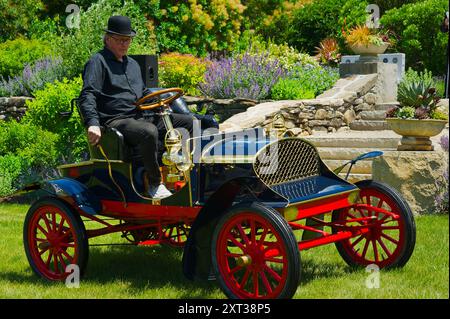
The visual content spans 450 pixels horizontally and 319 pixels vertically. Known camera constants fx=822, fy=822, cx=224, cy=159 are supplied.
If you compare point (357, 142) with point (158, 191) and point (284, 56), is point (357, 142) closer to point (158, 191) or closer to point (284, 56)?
point (284, 56)

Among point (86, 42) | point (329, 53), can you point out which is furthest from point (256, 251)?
point (329, 53)

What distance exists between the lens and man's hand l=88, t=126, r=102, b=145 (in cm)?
560

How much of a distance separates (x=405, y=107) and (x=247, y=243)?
4496 mm

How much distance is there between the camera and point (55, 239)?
5.94 m

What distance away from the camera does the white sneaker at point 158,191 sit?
561 cm

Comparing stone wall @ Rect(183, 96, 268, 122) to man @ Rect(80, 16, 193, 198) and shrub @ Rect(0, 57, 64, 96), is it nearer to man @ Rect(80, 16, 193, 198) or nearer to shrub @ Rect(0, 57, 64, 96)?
shrub @ Rect(0, 57, 64, 96)

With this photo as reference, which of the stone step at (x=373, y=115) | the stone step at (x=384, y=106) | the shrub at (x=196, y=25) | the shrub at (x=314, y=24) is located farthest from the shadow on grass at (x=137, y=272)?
the shrub at (x=314, y=24)

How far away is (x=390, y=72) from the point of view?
13.6 metres

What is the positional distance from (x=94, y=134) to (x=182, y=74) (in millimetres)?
6653

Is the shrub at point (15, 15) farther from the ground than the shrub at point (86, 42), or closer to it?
farther from the ground

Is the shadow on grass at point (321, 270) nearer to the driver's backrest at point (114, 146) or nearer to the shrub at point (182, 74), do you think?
the driver's backrest at point (114, 146)

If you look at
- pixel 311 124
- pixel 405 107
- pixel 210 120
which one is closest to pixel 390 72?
pixel 311 124

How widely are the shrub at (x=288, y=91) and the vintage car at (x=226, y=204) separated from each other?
19.4 feet
